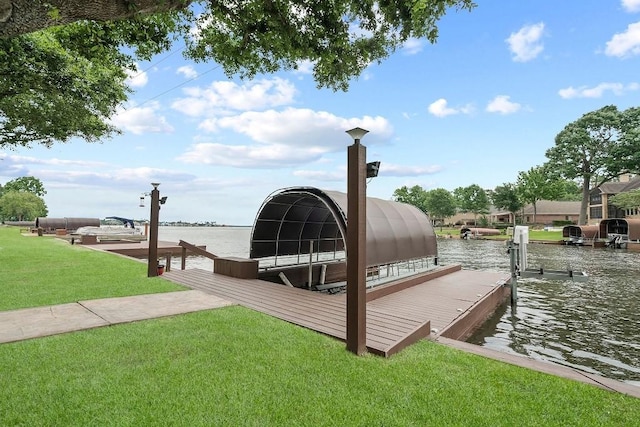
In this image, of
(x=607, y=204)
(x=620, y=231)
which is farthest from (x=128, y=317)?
(x=607, y=204)

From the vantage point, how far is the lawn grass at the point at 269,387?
2.83 meters

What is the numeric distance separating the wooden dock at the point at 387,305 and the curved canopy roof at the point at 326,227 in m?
1.28

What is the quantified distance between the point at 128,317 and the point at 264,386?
3.45 metres

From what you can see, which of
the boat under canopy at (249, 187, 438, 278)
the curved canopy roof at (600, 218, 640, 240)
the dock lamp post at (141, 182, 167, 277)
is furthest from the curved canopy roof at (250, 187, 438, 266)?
the curved canopy roof at (600, 218, 640, 240)

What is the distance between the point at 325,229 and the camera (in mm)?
13500

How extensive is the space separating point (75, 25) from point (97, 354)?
589cm

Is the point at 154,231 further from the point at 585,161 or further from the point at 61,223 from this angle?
the point at 585,161

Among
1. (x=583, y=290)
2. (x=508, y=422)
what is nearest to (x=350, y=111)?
(x=508, y=422)

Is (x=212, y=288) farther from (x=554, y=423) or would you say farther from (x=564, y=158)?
(x=564, y=158)

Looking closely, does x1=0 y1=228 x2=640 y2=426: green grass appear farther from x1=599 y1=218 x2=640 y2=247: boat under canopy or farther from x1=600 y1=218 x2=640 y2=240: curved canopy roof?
x1=600 y1=218 x2=640 y2=240: curved canopy roof

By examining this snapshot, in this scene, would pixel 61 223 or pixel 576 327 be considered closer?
pixel 576 327

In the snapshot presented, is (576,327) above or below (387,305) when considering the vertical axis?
below

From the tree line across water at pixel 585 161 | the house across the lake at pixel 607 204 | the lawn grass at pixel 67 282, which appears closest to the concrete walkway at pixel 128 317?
the lawn grass at pixel 67 282

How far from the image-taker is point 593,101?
47.7 meters
